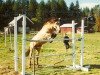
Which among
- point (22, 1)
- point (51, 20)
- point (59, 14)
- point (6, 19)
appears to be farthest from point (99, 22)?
point (51, 20)

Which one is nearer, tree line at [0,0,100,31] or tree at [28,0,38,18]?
tree line at [0,0,100,31]

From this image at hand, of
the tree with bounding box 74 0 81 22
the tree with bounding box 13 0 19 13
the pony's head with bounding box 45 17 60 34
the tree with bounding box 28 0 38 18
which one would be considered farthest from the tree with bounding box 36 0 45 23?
the pony's head with bounding box 45 17 60 34

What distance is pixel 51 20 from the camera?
12844mm

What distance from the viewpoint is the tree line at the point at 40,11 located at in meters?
98.8

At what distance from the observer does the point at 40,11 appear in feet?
365

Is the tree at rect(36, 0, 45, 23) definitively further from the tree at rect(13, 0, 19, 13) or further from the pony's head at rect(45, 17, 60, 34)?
the pony's head at rect(45, 17, 60, 34)

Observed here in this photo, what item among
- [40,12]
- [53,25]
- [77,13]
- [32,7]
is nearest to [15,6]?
[32,7]

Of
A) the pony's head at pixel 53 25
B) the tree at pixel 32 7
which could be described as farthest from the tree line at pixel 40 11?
the pony's head at pixel 53 25

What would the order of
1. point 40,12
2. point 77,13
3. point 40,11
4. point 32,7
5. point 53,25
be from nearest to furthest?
point 53,25
point 40,12
point 40,11
point 32,7
point 77,13

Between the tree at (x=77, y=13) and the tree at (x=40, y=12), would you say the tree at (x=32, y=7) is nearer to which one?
the tree at (x=40, y=12)

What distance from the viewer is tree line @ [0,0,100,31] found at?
98.8 m

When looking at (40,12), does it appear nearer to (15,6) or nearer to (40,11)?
(40,11)

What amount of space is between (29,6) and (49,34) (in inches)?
4226

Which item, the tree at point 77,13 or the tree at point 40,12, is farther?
the tree at point 77,13
